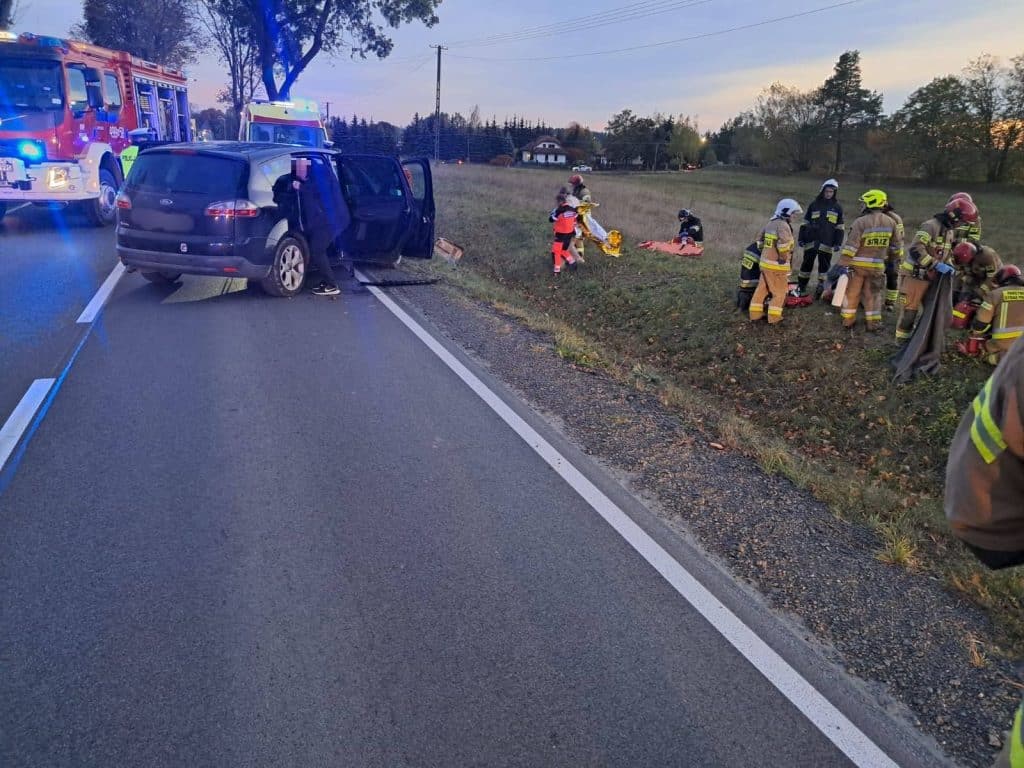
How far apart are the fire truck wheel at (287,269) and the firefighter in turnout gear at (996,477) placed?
8.51 metres

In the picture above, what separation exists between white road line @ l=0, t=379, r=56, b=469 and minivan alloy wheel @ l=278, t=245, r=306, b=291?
372 cm

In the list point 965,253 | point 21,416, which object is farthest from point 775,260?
point 21,416

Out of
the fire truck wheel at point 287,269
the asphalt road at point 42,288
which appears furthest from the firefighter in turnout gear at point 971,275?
the asphalt road at point 42,288

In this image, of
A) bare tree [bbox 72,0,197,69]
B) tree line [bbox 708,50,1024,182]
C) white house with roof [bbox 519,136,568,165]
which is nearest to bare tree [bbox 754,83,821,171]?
tree line [bbox 708,50,1024,182]

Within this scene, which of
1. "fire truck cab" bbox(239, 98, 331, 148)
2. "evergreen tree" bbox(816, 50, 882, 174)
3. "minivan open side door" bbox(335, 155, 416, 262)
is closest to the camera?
"minivan open side door" bbox(335, 155, 416, 262)

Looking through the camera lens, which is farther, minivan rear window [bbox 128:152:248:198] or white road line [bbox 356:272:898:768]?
minivan rear window [bbox 128:152:248:198]

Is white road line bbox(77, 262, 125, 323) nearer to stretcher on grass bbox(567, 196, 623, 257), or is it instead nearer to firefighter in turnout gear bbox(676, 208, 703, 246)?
stretcher on grass bbox(567, 196, 623, 257)

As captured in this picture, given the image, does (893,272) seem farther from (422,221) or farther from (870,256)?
(422,221)

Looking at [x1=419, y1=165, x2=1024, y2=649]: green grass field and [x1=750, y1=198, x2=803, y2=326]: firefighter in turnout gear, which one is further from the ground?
[x1=750, y1=198, x2=803, y2=326]: firefighter in turnout gear

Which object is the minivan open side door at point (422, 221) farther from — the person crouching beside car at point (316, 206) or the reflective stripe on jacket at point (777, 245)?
the reflective stripe on jacket at point (777, 245)

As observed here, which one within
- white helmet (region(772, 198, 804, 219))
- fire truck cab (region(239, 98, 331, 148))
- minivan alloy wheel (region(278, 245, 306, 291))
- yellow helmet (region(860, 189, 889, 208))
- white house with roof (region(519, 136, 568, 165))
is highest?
white house with roof (region(519, 136, 568, 165))

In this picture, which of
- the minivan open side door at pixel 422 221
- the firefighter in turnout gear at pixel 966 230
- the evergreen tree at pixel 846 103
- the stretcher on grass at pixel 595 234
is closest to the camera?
the firefighter in turnout gear at pixel 966 230

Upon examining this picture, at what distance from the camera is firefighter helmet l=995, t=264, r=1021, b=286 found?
698 cm

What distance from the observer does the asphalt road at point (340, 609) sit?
8.18ft
